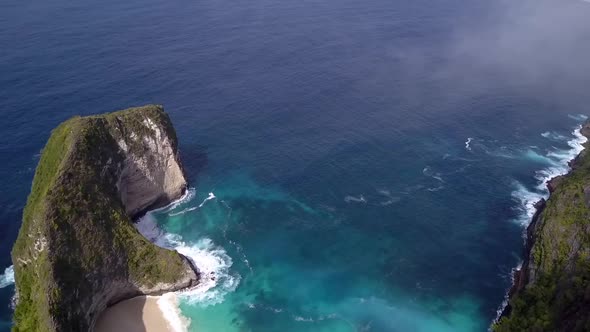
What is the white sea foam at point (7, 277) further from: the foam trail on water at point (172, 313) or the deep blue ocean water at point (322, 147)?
the foam trail on water at point (172, 313)

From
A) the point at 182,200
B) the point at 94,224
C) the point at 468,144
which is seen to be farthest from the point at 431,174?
the point at 94,224

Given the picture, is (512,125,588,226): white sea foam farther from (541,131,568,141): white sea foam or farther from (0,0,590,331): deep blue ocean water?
(541,131,568,141): white sea foam

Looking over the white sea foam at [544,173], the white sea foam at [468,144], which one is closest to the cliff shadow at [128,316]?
the white sea foam at [544,173]

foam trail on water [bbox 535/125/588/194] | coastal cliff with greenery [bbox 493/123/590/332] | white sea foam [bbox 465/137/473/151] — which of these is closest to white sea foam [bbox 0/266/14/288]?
coastal cliff with greenery [bbox 493/123/590/332]

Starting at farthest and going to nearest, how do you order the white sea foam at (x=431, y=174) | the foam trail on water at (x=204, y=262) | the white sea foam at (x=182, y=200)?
1. the white sea foam at (x=431, y=174)
2. the white sea foam at (x=182, y=200)
3. the foam trail on water at (x=204, y=262)

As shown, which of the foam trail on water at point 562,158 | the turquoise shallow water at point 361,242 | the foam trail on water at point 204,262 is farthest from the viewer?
the foam trail on water at point 562,158

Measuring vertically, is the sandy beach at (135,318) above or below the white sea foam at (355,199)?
below
